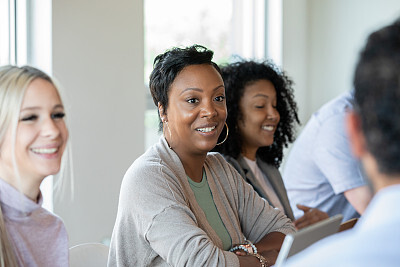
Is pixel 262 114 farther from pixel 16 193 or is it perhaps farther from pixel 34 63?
pixel 16 193

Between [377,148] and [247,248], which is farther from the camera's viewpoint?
[247,248]

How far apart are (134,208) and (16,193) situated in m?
0.44

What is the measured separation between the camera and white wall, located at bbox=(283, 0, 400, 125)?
485cm

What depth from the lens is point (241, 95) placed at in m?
2.91

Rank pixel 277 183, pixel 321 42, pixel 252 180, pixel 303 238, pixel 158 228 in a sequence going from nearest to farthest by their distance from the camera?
1. pixel 303 238
2. pixel 158 228
3. pixel 252 180
4. pixel 277 183
5. pixel 321 42

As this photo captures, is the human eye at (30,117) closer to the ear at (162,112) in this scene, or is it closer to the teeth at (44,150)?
the teeth at (44,150)

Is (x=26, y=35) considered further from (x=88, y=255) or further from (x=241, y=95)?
(x=88, y=255)

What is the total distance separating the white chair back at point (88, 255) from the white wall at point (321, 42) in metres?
3.18

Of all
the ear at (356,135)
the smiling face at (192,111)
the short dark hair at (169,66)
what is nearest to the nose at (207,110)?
the smiling face at (192,111)

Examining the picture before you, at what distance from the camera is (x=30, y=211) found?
1646mm

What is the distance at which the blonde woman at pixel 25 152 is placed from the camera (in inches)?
61.1

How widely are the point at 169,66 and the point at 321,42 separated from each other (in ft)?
10.5

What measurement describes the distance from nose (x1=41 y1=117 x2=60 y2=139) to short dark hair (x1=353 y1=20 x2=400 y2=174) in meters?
0.94

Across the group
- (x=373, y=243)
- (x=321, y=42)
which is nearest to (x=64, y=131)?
(x=373, y=243)
